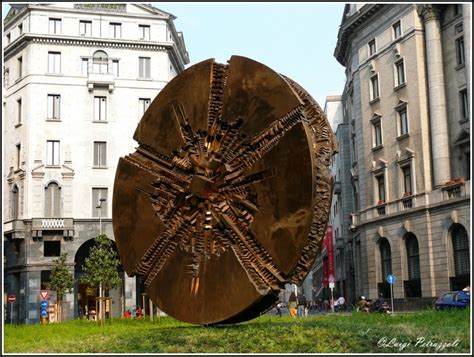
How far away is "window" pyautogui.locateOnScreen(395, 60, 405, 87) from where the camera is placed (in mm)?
43088

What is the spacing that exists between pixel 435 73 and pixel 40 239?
25.8 meters

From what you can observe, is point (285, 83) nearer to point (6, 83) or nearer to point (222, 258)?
point (222, 258)

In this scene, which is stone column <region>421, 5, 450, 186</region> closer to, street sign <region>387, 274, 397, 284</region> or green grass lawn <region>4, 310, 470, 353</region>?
street sign <region>387, 274, 397, 284</region>

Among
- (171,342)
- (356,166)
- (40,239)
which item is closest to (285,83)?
(171,342)

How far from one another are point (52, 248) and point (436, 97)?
2514cm

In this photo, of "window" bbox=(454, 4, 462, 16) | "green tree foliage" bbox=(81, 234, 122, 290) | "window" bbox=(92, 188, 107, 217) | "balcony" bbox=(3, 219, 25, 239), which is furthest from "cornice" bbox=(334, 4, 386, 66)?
"balcony" bbox=(3, 219, 25, 239)


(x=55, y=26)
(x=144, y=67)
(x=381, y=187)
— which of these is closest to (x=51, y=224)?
(x=144, y=67)

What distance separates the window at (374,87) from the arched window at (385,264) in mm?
9430

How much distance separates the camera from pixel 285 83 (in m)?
12.1

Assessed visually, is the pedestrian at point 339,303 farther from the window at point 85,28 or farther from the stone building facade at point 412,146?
the window at point 85,28

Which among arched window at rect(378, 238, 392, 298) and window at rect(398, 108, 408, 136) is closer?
window at rect(398, 108, 408, 136)

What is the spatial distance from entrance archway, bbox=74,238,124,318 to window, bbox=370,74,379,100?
19.3 m

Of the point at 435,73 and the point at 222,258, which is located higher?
the point at 435,73

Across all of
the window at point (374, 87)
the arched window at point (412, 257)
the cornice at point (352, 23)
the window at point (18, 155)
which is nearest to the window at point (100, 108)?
the window at point (18, 155)
